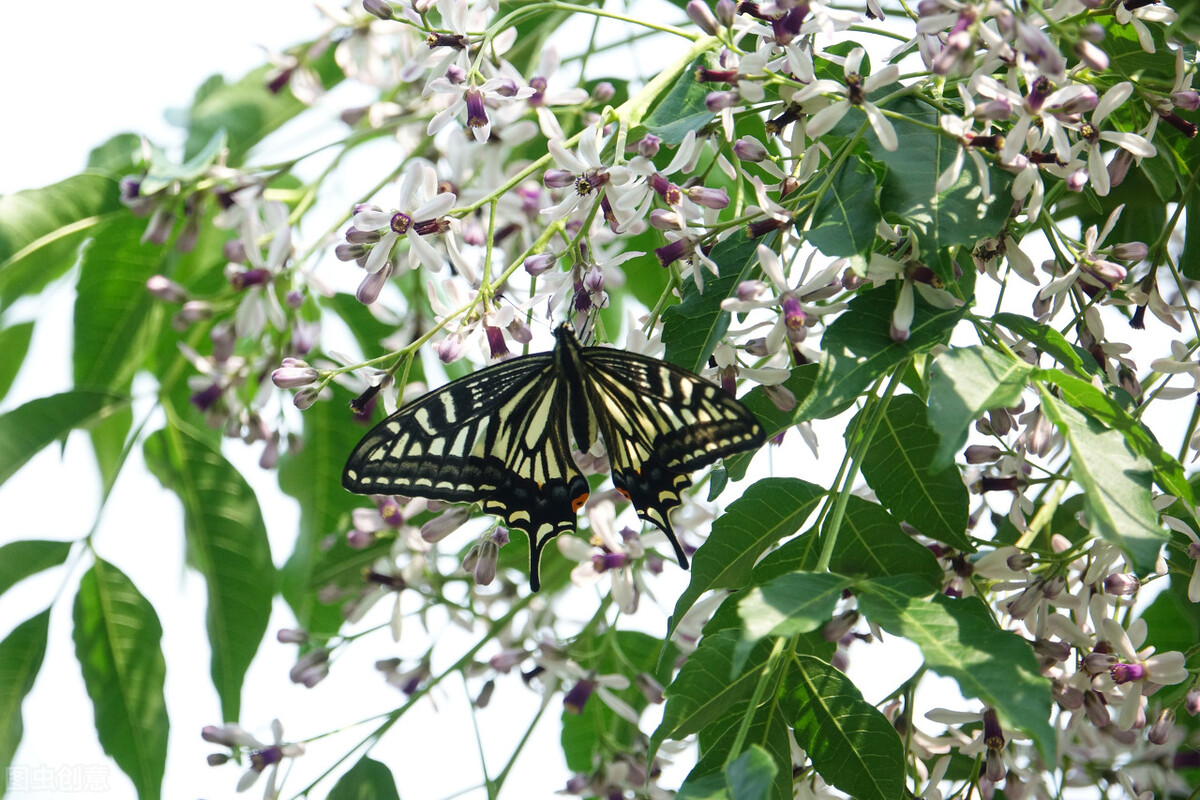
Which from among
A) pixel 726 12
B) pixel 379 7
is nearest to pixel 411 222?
pixel 379 7

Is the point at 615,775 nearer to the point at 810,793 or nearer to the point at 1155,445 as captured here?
the point at 810,793

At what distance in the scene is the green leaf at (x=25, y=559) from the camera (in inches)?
55.2

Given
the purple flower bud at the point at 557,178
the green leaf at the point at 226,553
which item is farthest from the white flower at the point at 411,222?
the green leaf at the point at 226,553

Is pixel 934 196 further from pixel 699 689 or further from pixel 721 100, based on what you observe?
pixel 699 689

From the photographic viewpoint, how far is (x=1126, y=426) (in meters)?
0.86

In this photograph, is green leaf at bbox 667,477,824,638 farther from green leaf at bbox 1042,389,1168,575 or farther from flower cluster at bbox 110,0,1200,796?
green leaf at bbox 1042,389,1168,575

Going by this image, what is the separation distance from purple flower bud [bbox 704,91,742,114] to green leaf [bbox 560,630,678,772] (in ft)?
→ 2.32

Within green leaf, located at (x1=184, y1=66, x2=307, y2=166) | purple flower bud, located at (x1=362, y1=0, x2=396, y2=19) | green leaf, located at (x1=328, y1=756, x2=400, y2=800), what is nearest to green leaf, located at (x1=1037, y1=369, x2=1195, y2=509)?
purple flower bud, located at (x1=362, y1=0, x2=396, y2=19)

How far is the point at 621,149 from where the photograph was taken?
3.22 ft

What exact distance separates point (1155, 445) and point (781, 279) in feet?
1.07

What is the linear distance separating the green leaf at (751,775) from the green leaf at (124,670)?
890 millimetres

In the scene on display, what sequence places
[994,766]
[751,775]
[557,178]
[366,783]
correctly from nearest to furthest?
[751,775] → [557,178] → [994,766] → [366,783]

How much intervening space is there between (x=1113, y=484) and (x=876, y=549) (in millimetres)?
247

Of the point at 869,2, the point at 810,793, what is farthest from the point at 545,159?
the point at 810,793
